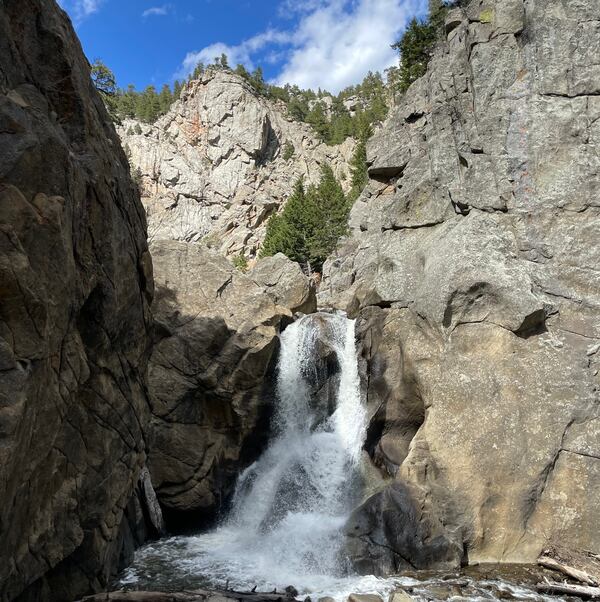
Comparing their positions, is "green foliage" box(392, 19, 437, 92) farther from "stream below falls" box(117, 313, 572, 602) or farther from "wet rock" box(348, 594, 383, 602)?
"wet rock" box(348, 594, 383, 602)

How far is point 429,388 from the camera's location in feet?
63.3

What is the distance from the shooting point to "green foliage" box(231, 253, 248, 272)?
62319mm

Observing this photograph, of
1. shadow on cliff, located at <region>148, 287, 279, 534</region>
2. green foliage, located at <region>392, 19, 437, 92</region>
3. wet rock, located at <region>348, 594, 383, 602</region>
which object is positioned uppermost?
green foliage, located at <region>392, 19, 437, 92</region>

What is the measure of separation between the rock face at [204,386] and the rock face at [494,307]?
17.8 feet

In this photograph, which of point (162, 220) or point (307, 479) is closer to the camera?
point (307, 479)

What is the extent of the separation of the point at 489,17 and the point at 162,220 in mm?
76081

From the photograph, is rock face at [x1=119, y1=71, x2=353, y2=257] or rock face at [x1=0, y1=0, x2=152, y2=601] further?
rock face at [x1=119, y1=71, x2=353, y2=257]

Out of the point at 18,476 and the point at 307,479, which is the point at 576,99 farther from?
the point at 18,476

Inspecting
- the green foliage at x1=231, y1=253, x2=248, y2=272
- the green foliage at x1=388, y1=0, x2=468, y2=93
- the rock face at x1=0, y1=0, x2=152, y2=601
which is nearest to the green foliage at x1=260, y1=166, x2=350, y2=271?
the green foliage at x1=231, y1=253, x2=248, y2=272

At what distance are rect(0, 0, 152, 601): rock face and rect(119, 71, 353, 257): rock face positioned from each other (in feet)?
245

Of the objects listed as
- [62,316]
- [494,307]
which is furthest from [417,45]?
[62,316]

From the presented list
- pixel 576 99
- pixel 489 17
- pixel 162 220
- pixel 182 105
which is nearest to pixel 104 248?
pixel 576 99

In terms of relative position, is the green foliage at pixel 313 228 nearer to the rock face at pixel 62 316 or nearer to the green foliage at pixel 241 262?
the green foliage at pixel 241 262

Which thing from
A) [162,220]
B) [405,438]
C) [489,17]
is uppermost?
[162,220]
